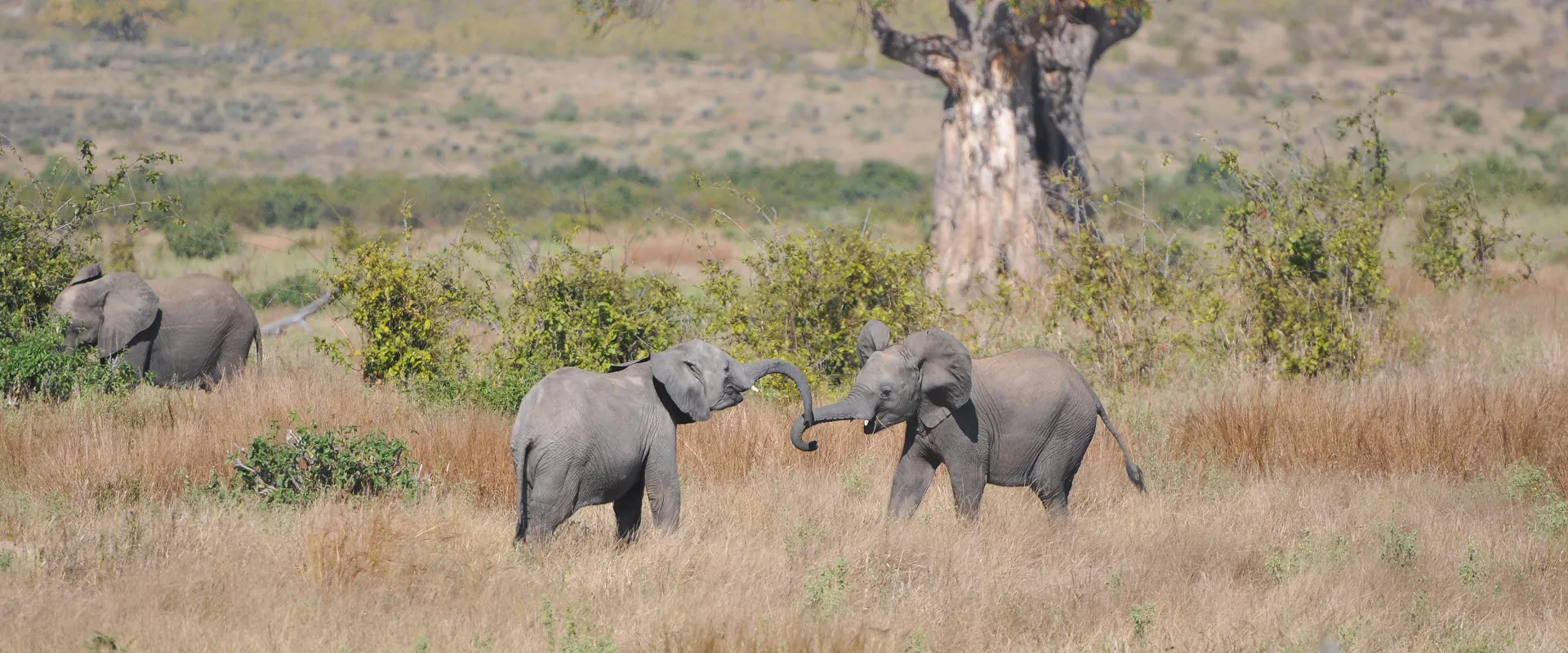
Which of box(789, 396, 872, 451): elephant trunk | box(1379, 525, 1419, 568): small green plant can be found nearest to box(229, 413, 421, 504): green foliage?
box(789, 396, 872, 451): elephant trunk

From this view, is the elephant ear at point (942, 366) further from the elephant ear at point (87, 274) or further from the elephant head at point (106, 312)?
the elephant ear at point (87, 274)

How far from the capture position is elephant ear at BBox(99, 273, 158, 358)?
40.4 feet

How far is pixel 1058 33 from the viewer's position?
67.7 feet

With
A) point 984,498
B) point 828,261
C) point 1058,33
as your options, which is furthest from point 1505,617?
point 1058,33

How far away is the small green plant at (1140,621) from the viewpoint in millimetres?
6773

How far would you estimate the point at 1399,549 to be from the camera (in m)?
8.16

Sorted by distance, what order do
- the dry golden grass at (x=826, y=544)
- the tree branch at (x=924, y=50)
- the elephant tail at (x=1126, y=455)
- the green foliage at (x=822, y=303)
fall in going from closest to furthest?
the dry golden grass at (x=826, y=544) < the elephant tail at (x=1126, y=455) < the green foliage at (x=822, y=303) < the tree branch at (x=924, y=50)

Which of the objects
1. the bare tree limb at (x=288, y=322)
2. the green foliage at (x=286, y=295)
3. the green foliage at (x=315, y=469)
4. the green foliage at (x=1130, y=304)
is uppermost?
the green foliage at (x=315, y=469)

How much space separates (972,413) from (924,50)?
12.1 m

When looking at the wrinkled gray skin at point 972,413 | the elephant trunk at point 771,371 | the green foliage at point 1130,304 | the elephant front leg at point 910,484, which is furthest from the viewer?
the green foliage at point 1130,304

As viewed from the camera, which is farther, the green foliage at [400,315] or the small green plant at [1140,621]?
the green foliage at [400,315]

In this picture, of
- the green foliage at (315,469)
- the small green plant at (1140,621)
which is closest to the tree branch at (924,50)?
the green foliage at (315,469)

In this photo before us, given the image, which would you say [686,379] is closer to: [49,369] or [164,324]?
[49,369]

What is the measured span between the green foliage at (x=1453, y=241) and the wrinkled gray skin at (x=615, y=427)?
40.0 ft
